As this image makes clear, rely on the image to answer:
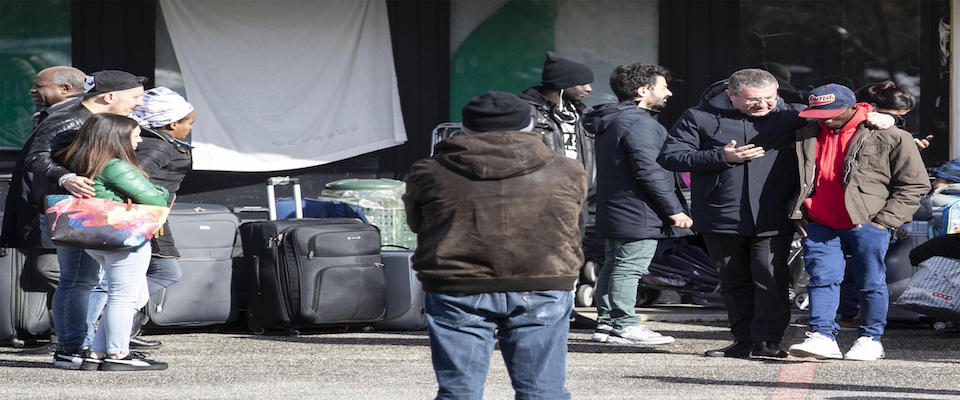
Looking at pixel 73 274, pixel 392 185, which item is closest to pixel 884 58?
pixel 392 185

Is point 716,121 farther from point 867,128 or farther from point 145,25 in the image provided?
point 145,25

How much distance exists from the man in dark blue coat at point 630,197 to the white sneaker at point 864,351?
1179 mm

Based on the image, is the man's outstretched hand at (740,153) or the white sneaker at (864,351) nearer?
the man's outstretched hand at (740,153)

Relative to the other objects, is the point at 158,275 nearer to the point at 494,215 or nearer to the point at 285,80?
the point at 494,215

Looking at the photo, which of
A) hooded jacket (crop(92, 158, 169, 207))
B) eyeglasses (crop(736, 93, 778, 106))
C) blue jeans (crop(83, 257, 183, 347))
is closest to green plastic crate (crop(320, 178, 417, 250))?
blue jeans (crop(83, 257, 183, 347))

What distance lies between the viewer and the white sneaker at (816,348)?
8.21m

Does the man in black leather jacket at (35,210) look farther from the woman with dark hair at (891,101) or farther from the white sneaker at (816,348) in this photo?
the woman with dark hair at (891,101)

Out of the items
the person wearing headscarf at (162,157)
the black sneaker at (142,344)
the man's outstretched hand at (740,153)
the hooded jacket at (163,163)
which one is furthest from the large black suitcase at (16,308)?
the man's outstretched hand at (740,153)

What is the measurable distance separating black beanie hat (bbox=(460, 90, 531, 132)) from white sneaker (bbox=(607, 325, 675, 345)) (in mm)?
3852

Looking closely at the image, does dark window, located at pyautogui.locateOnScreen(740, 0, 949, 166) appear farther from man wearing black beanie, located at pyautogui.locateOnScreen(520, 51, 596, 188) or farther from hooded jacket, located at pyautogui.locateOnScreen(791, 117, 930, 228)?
hooded jacket, located at pyautogui.locateOnScreen(791, 117, 930, 228)

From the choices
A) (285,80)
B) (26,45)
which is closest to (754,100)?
(285,80)

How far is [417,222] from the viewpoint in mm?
5340

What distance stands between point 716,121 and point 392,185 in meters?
3.59

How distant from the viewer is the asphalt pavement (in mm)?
7320
